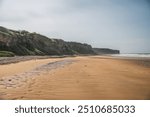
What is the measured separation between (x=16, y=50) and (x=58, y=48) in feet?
87.9

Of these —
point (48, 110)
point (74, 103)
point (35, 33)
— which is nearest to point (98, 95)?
point (74, 103)

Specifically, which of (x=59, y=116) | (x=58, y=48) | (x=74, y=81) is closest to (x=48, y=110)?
(x=59, y=116)

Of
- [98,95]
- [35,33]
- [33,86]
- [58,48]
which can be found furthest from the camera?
[58,48]

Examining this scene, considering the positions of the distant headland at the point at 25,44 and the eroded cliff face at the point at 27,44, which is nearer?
the distant headland at the point at 25,44

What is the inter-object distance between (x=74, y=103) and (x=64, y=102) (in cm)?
23

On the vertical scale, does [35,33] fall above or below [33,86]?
above

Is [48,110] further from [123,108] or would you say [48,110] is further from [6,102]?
[123,108]

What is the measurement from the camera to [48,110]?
5043 mm

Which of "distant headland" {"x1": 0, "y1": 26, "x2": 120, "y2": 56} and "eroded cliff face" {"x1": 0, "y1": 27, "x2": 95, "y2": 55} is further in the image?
"eroded cliff face" {"x1": 0, "y1": 27, "x2": 95, "y2": 55}

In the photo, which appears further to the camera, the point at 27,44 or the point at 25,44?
the point at 27,44

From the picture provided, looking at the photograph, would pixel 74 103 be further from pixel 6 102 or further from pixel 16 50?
pixel 16 50

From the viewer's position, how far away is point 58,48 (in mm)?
76000

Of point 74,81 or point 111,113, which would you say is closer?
point 111,113

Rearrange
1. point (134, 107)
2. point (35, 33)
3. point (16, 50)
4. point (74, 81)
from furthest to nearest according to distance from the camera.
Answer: point (35, 33) < point (16, 50) < point (74, 81) < point (134, 107)
